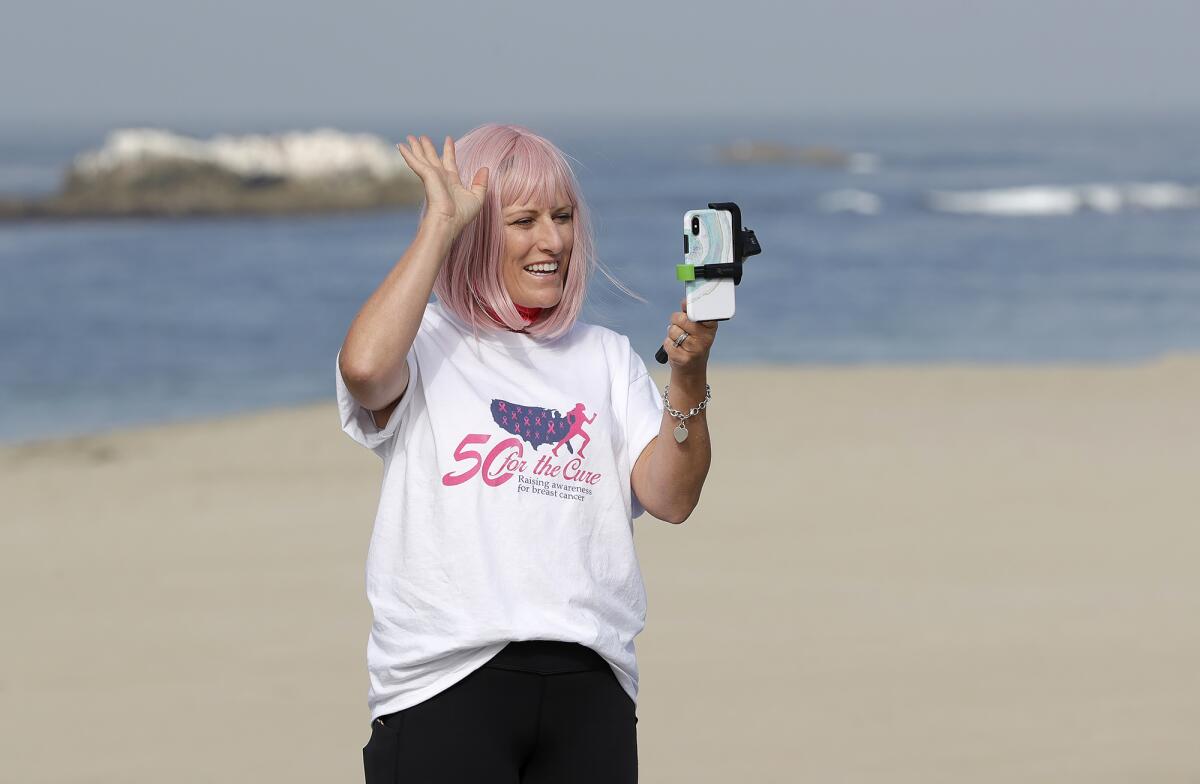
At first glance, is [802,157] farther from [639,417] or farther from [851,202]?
[639,417]

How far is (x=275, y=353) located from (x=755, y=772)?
15649mm

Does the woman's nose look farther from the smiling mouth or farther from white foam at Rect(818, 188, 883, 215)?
white foam at Rect(818, 188, 883, 215)

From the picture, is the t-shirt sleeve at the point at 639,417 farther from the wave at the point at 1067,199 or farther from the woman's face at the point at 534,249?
the wave at the point at 1067,199

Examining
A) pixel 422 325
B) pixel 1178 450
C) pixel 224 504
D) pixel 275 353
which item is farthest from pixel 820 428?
pixel 275 353

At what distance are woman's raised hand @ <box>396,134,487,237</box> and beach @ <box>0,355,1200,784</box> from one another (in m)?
2.88

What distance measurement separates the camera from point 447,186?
241cm

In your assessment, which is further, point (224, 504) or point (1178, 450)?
point (1178, 450)

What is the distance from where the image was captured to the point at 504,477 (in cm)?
240

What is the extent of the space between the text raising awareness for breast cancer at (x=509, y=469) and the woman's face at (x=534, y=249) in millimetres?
259

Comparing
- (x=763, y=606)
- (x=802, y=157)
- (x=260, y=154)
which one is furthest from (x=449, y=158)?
(x=802, y=157)

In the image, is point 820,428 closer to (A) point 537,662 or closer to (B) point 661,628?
(B) point 661,628

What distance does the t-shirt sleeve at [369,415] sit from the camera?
2430 mm

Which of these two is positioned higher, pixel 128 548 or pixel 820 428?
pixel 820 428

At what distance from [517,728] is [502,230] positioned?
776 mm
